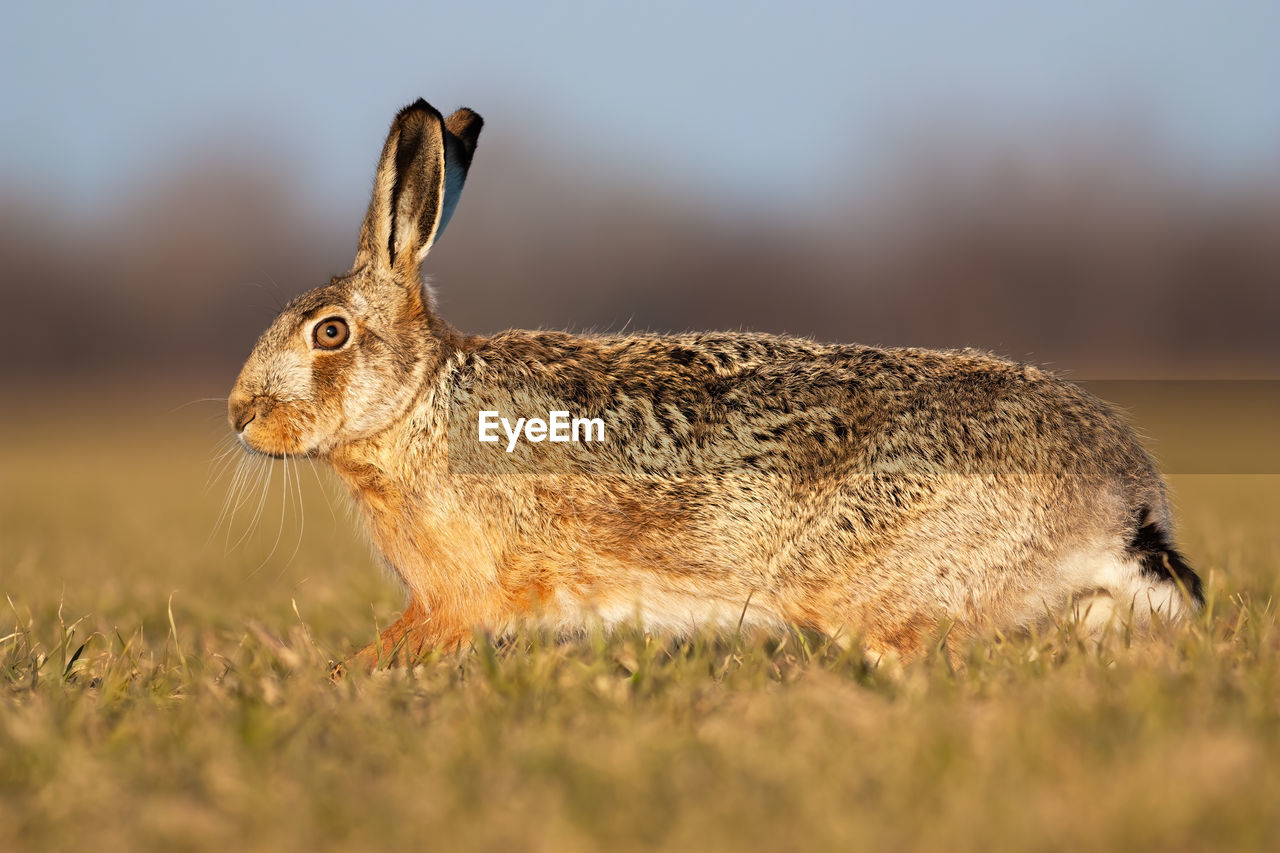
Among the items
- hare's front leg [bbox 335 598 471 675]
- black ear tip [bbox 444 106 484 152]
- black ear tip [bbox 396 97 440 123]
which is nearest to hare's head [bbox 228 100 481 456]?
black ear tip [bbox 396 97 440 123]

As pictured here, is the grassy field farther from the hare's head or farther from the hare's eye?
the hare's eye

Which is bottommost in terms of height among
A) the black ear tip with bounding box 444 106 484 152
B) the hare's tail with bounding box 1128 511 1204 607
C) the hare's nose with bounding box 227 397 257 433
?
the hare's nose with bounding box 227 397 257 433

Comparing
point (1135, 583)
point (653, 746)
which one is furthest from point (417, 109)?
point (1135, 583)

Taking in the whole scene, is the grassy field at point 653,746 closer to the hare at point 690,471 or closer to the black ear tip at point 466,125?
the hare at point 690,471

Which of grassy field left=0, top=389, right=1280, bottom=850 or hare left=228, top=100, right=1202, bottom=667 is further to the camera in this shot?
hare left=228, top=100, right=1202, bottom=667

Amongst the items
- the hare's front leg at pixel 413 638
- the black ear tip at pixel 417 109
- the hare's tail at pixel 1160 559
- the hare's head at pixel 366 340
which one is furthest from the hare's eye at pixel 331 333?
the hare's tail at pixel 1160 559

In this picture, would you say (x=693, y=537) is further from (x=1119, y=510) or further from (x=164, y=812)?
(x=164, y=812)

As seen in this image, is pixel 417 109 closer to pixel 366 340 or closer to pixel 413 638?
pixel 366 340
